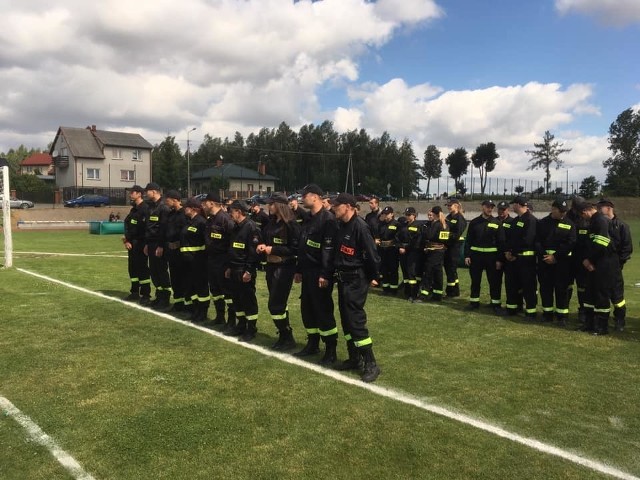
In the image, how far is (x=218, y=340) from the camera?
726 cm

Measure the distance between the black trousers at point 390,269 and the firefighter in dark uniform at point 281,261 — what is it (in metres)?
4.81

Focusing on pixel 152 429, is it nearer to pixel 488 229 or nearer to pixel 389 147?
pixel 488 229

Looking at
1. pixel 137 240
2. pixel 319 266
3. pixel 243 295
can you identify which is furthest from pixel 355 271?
pixel 137 240

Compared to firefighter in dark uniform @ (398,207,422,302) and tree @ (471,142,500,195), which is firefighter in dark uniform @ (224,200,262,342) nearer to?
firefighter in dark uniform @ (398,207,422,302)

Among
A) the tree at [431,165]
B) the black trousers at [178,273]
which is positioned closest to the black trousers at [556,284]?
the black trousers at [178,273]

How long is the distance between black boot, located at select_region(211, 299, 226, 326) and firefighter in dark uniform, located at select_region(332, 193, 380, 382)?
116 inches

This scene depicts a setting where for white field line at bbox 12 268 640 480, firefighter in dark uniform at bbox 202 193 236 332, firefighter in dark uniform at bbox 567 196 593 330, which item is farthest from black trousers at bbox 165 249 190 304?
firefighter in dark uniform at bbox 567 196 593 330

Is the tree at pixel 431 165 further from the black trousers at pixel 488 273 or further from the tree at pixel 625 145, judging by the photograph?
the black trousers at pixel 488 273

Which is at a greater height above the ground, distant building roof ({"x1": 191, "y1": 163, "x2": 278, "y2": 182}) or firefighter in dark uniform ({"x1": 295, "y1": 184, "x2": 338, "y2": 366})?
distant building roof ({"x1": 191, "y1": 163, "x2": 278, "y2": 182})

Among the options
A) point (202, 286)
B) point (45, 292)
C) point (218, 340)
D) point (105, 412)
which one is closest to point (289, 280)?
point (218, 340)

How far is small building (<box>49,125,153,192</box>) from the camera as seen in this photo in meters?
66.2

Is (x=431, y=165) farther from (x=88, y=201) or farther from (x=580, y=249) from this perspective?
(x=580, y=249)

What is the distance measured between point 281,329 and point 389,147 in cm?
9684

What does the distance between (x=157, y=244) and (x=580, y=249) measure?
292 inches
